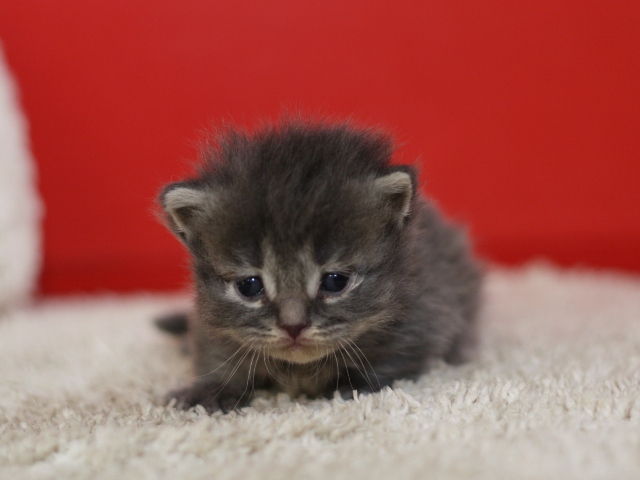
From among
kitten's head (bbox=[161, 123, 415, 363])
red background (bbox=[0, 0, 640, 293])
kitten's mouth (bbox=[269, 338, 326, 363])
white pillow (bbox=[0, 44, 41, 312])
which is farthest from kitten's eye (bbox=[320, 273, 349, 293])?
white pillow (bbox=[0, 44, 41, 312])

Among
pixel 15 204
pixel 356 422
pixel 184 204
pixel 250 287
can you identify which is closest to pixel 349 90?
pixel 15 204

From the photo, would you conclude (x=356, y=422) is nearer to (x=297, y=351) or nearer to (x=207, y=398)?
(x=297, y=351)

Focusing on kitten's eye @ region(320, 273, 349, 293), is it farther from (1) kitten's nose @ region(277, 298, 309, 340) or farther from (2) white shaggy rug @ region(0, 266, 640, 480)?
(2) white shaggy rug @ region(0, 266, 640, 480)

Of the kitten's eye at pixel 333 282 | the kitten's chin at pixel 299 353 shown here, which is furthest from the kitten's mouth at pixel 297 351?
the kitten's eye at pixel 333 282

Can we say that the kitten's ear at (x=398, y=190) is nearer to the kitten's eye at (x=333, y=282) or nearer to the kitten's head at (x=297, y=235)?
the kitten's head at (x=297, y=235)

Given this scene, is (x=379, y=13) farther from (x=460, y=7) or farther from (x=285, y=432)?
(x=285, y=432)

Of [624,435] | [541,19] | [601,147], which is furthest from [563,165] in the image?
[624,435]

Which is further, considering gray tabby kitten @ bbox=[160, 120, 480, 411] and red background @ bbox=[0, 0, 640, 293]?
red background @ bbox=[0, 0, 640, 293]

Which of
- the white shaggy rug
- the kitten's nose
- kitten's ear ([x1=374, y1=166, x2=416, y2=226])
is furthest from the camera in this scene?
kitten's ear ([x1=374, y1=166, x2=416, y2=226])
